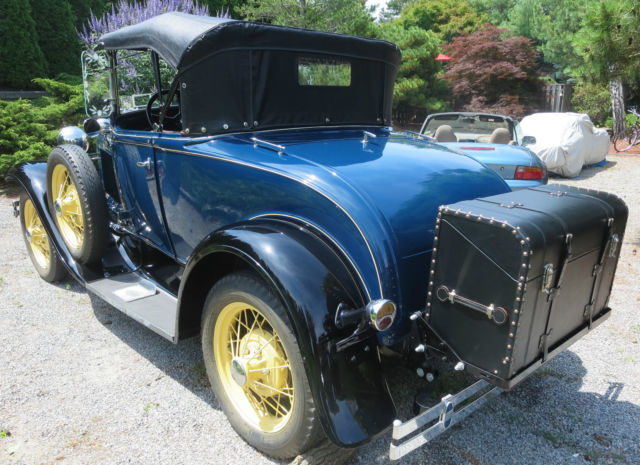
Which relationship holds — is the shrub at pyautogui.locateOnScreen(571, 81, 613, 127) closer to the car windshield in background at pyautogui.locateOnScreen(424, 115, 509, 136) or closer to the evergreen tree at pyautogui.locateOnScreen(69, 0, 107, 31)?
the car windshield in background at pyautogui.locateOnScreen(424, 115, 509, 136)

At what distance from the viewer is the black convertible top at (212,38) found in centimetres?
271

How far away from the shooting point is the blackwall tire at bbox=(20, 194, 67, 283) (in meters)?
4.23

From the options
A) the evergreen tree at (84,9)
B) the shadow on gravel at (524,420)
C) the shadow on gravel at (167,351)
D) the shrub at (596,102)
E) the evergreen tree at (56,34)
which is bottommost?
the shadow on gravel at (167,351)

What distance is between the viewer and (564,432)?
252 cm

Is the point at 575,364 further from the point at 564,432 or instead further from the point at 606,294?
the point at 606,294

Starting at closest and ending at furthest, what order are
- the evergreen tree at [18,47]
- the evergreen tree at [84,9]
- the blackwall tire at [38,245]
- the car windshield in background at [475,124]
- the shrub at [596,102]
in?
the blackwall tire at [38,245] → the car windshield in background at [475,124] → the evergreen tree at [18,47] → the evergreen tree at [84,9] → the shrub at [596,102]

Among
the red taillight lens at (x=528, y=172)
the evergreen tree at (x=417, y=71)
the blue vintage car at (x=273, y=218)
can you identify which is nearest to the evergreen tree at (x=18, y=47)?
the blue vintage car at (x=273, y=218)

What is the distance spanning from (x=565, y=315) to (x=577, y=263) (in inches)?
9.4

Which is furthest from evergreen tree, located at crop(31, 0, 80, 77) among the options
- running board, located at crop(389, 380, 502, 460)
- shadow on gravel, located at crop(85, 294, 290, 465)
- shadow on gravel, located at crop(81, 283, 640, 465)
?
running board, located at crop(389, 380, 502, 460)

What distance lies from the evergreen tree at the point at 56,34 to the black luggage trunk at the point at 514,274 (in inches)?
563

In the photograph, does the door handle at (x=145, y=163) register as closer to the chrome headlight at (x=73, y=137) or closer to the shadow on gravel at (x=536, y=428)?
the chrome headlight at (x=73, y=137)

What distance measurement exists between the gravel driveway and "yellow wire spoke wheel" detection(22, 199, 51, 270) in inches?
24.7

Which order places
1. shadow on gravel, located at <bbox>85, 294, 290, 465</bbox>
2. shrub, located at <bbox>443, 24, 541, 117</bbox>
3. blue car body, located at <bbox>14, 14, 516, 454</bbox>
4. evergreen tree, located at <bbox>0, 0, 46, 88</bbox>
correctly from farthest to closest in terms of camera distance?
shrub, located at <bbox>443, 24, 541, 117</bbox>
evergreen tree, located at <bbox>0, 0, 46, 88</bbox>
shadow on gravel, located at <bbox>85, 294, 290, 465</bbox>
blue car body, located at <bbox>14, 14, 516, 454</bbox>

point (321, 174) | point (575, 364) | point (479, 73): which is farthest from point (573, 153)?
point (321, 174)
